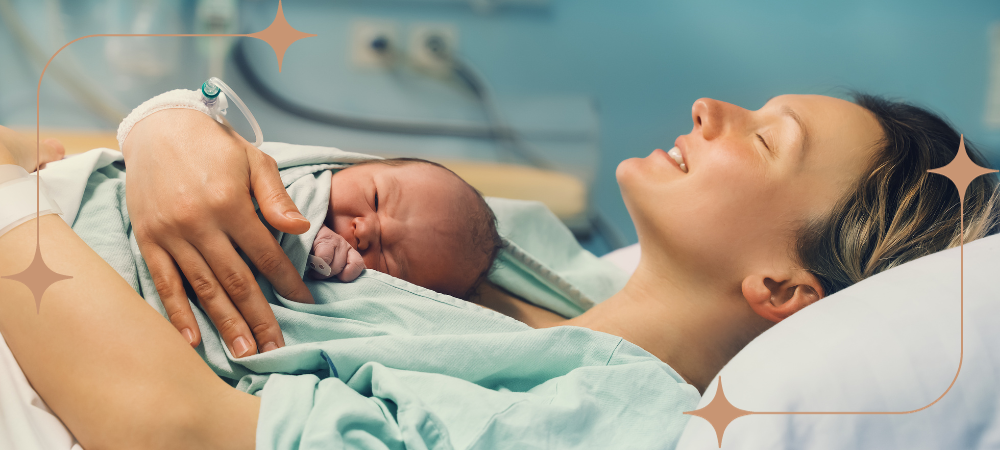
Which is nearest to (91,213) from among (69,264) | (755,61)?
(69,264)

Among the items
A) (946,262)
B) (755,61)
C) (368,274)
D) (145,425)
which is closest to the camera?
(145,425)

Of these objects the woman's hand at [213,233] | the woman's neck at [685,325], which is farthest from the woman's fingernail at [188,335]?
the woman's neck at [685,325]

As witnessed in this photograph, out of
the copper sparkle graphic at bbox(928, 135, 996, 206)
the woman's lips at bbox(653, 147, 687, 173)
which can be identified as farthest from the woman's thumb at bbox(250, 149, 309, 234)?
the copper sparkle graphic at bbox(928, 135, 996, 206)

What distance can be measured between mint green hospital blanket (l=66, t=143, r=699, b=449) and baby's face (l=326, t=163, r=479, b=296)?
0.14 feet

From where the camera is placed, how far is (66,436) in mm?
543

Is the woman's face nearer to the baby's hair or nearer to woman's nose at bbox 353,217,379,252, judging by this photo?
the baby's hair

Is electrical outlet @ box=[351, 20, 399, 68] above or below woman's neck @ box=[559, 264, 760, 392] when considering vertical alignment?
above

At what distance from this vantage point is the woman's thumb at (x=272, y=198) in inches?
24.5

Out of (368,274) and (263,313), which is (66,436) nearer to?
(263,313)

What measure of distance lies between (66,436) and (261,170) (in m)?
0.33

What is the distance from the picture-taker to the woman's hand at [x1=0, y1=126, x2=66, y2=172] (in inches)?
27.4

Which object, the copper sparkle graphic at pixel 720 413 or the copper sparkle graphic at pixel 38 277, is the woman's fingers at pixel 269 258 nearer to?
the copper sparkle graphic at pixel 38 277

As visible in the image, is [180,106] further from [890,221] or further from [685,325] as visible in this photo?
[890,221]

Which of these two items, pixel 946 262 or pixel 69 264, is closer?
pixel 69 264
